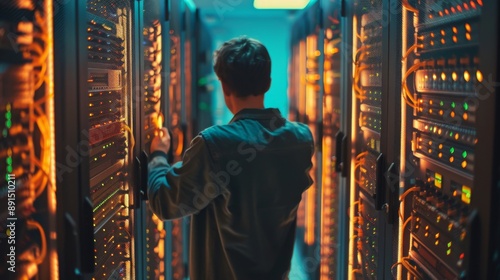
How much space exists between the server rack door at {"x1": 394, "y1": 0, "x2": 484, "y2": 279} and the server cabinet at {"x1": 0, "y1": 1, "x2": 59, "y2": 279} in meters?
0.97

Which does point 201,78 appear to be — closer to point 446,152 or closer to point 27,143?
point 446,152

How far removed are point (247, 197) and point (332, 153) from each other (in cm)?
151

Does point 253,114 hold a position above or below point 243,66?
below

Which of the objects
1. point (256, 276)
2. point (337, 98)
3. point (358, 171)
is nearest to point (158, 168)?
point (256, 276)

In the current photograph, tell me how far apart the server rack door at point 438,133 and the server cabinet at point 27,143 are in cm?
97

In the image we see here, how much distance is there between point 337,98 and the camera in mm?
3006

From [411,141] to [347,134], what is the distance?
778 millimetres

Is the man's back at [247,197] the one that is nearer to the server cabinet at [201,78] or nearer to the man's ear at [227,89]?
the man's ear at [227,89]

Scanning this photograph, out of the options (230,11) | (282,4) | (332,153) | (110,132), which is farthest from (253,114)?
(230,11)

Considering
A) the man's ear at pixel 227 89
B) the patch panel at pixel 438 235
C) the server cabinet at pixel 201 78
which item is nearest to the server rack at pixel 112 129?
the man's ear at pixel 227 89

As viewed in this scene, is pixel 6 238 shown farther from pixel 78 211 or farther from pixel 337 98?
pixel 337 98

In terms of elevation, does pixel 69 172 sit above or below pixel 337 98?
below

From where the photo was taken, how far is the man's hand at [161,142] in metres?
2.26

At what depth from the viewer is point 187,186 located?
175cm
